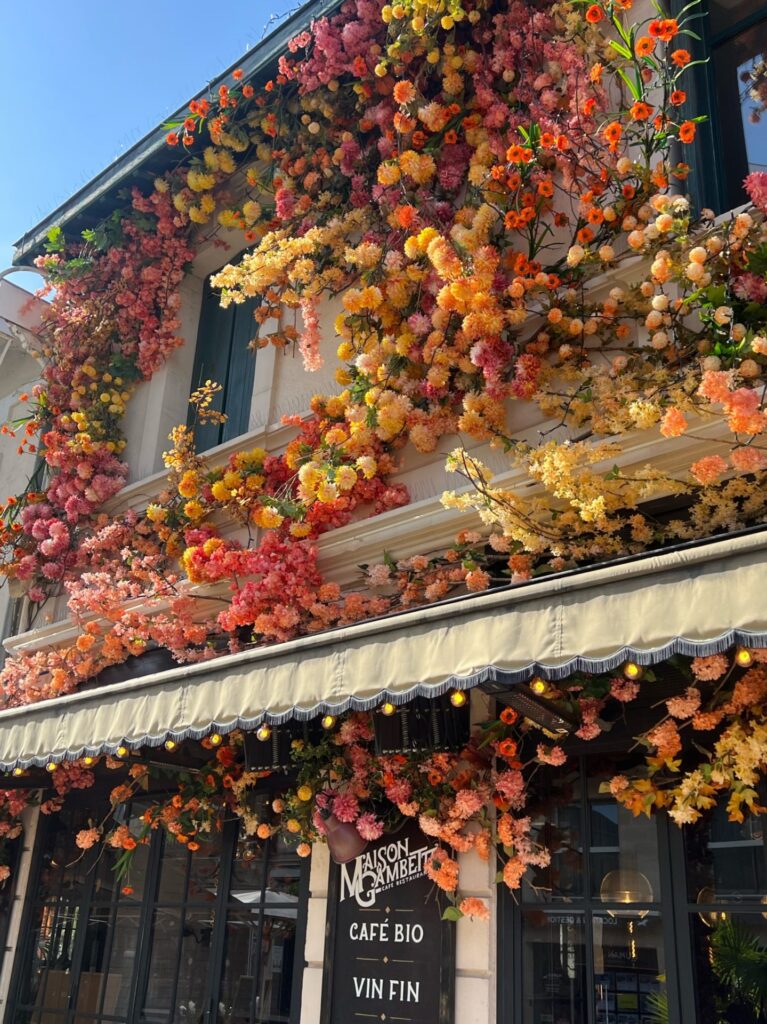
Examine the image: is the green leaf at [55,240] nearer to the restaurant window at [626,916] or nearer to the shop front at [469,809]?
the shop front at [469,809]

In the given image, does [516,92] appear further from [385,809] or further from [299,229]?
[385,809]

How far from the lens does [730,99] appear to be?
618cm

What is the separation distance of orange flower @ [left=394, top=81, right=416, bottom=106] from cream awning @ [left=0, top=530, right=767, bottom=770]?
12.8 feet

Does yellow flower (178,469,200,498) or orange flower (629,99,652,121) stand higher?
orange flower (629,99,652,121)

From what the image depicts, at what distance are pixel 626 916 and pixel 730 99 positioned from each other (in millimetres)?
4830

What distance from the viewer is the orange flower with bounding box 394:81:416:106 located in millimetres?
6539

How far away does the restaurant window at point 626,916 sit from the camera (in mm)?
4508

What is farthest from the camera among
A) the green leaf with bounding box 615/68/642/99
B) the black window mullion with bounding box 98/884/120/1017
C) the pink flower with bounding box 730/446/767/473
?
the black window mullion with bounding box 98/884/120/1017

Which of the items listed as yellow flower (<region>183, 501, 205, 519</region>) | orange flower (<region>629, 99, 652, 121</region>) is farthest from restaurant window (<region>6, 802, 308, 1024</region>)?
orange flower (<region>629, 99, 652, 121</region>)

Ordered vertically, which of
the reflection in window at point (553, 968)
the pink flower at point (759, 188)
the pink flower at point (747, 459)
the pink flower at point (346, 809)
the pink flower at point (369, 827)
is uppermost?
the pink flower at point (759, 188)

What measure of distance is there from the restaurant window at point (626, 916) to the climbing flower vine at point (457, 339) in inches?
9.6

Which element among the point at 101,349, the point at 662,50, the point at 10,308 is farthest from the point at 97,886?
the point at 662,50

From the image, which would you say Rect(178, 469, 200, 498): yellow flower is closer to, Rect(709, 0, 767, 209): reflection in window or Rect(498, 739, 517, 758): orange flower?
Rect(498, 739, 517, 758): orange flower

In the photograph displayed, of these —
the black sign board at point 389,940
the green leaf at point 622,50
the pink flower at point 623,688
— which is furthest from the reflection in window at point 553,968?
the green leaf at point 622,50
